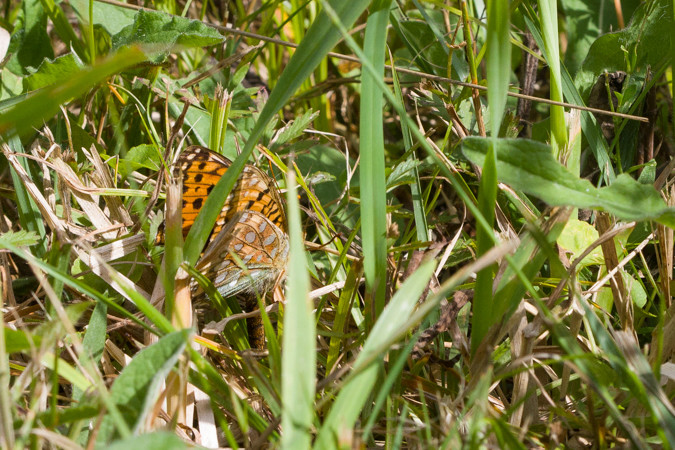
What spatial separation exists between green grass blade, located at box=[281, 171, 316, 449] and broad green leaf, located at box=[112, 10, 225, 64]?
119cm

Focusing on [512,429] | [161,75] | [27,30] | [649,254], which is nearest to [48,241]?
[161,75]

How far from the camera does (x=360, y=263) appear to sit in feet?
4.72

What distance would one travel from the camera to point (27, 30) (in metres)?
2.50

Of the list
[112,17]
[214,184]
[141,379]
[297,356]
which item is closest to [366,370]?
[297,356]

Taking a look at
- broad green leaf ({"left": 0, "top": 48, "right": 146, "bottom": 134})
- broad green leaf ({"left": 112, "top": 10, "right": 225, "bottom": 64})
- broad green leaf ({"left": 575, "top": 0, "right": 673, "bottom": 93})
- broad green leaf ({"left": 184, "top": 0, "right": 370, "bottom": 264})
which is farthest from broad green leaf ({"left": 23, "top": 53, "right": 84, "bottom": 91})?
broad green leaf ({"left": 575, "top": 0, "right": 673, "bottom": 93})

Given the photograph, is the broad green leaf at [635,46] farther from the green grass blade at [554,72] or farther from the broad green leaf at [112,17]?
the broad green leaf at [112,17]

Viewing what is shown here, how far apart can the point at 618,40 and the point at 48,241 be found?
6.02 ft

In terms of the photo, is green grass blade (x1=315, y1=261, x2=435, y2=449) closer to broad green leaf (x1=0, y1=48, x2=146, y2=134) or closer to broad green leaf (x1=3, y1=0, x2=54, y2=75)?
broad green leaf (x1=0, y1=48, x2=146, y2=134)

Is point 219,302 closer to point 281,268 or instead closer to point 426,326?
point 281,268

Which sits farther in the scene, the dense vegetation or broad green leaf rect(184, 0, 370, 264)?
broad green leaf rect(184, 0, 370, 264)

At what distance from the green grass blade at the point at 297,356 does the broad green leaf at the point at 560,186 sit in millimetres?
484

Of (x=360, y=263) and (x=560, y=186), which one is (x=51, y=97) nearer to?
(x=360, y=263)

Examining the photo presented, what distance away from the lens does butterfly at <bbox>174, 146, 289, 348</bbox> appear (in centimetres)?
168

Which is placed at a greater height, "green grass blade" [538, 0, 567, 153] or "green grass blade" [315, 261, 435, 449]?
"green grass blade" [538, 0, 567, 153]
